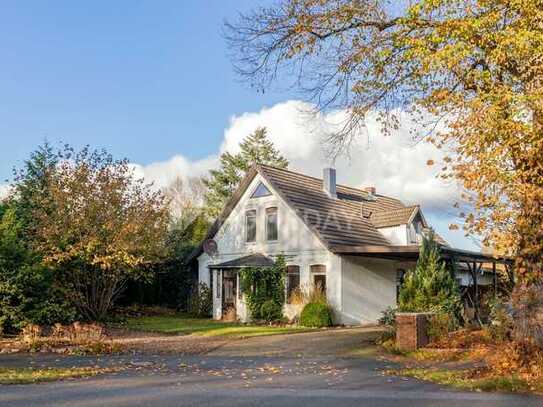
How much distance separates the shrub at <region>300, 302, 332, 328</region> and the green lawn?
628 mm

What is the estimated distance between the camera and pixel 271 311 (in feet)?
84.0

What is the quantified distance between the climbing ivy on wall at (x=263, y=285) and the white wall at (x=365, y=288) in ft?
9.50

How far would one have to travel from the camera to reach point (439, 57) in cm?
1077

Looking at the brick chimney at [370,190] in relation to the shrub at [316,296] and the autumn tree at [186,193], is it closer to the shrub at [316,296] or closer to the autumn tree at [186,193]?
the shrub at [316,296]

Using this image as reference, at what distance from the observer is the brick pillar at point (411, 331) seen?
14953 millimetres

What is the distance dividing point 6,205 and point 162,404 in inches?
775

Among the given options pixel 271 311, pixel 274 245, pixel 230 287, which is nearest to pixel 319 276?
pixel 271 311

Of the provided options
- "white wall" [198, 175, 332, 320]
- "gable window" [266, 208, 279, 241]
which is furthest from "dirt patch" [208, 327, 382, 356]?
"gable window" [266, 208, 279, 241]

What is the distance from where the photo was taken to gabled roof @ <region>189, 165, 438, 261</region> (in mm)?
25719

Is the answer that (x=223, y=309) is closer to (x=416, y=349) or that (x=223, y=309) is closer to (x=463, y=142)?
(x=416, y=349)

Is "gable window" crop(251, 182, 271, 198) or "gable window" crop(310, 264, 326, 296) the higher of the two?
"gable window" crop(251, 182, 271, 198)

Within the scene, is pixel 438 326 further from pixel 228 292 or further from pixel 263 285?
pixel 228 292

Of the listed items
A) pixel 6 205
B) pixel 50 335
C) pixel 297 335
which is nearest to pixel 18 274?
pixel 50 335

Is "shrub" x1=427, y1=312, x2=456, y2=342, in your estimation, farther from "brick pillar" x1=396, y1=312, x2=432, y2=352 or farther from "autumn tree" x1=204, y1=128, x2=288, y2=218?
"autumn tree" x1=204, y1=128, x2=288, y2=218
